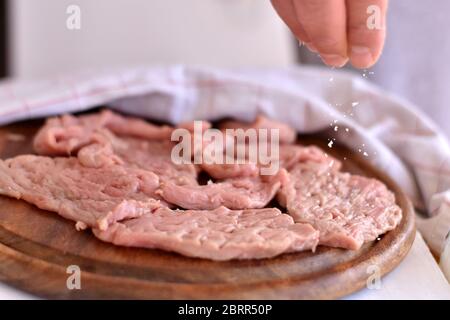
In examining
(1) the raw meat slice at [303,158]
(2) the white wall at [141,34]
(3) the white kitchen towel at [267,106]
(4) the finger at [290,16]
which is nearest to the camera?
(4) the finger at [290,16]

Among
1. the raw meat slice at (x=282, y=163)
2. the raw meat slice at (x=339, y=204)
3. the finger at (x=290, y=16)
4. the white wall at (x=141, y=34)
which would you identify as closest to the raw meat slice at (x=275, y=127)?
the raw meat slice at (x=282, y=163)

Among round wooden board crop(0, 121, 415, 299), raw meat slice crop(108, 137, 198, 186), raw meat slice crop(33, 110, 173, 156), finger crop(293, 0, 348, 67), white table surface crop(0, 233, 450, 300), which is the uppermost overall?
finger crop(293, 0, 348, 67)

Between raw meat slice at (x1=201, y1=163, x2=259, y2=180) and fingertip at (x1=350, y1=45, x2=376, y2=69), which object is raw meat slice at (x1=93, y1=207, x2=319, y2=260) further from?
fingertip at (x1=350, y1=45, x2=376, y2=69)

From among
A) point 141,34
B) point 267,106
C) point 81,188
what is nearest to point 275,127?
point 267,106

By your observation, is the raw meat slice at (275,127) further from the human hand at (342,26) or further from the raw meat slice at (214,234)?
the raw meat slice at (214,234)

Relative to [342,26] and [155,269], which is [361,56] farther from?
[155,269]

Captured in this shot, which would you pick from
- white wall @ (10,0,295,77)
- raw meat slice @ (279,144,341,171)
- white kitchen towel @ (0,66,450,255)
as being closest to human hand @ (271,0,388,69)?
raw meat slice @ (279,144,341,171)
